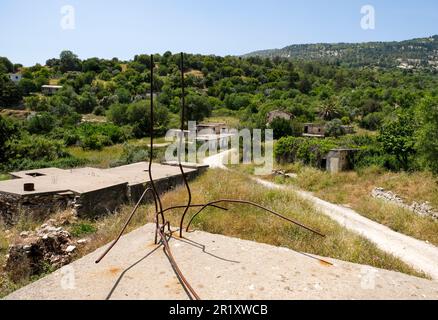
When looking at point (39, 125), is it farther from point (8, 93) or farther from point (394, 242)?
point (394, 242)

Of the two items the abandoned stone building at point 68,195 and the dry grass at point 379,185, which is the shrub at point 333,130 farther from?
the abandoned stone building at point 68,195

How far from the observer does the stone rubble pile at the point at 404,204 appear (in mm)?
12834

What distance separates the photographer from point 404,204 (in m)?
14.2

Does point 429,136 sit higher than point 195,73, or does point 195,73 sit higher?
point 195,73

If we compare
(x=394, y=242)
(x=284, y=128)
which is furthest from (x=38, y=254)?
(x=284, y=128)

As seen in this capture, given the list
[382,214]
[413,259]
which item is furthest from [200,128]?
[413,259]

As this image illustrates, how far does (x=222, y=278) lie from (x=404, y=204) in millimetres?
13932

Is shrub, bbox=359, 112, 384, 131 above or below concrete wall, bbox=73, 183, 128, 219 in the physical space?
above

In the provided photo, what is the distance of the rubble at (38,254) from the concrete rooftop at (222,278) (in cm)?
293

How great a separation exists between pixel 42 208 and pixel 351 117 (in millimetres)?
56511

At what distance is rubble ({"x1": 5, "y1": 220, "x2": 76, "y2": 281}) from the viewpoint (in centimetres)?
538

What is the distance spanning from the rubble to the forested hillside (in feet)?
53.1

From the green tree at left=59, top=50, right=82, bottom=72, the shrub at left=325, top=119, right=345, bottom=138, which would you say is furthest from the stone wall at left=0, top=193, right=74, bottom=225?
the green tree at left=59, top=50, right=82, bottom=72

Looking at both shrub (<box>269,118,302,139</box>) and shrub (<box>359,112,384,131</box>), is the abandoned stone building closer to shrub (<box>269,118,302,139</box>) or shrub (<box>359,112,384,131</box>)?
shrub (<box>269,118,302,139</box>)
